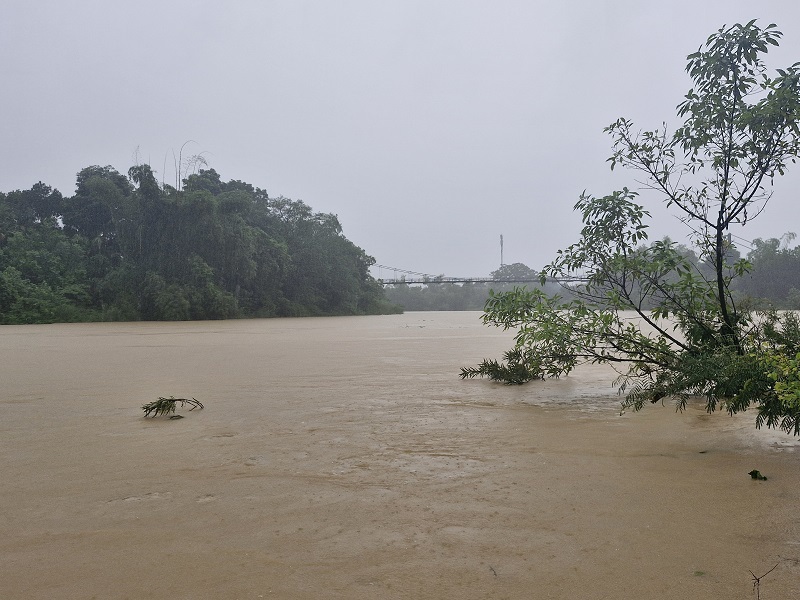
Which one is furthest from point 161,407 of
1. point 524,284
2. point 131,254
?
point 524,284

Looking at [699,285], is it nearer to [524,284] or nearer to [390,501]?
[390,501]

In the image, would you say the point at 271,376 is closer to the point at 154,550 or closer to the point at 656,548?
the point at 154,550

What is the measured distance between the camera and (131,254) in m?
27.4

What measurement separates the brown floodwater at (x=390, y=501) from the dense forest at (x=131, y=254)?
22317 mm

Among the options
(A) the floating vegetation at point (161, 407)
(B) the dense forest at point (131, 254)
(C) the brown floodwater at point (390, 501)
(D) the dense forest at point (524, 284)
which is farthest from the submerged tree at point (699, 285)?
(B) the dense forest at point (131, 254)

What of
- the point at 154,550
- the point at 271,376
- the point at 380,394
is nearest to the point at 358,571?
the point at 154,550

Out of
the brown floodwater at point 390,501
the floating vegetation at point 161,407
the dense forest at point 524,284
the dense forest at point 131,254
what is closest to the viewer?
the brown floodwater at point 390,501

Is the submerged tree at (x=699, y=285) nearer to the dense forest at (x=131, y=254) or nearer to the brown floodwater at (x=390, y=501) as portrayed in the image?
the brown floodwater at (x=390, y=501)

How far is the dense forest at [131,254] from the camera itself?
2450cm

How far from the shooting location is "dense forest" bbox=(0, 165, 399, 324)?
80.4 ft

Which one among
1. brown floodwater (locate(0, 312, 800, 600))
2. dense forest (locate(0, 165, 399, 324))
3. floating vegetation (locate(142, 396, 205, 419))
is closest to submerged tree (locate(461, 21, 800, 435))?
brown floodwater (locate(0, 312, 800, 600))

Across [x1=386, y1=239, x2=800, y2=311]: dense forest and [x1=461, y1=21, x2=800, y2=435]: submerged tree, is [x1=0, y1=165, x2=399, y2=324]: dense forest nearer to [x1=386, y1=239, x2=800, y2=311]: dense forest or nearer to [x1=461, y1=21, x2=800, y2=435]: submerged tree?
[x1=386, y1=239, x2=800, y2=311]: dense forest

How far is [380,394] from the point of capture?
464cm

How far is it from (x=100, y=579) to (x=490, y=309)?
3.65 m
